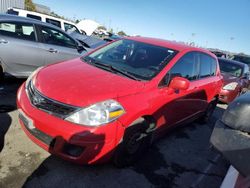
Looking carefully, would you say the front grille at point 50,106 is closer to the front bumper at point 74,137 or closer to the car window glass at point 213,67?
the front bumper at point 74,137

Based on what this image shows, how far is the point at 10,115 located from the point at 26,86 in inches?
42.0

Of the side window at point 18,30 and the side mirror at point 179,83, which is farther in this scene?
the side window at point 18,30

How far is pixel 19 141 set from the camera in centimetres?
355

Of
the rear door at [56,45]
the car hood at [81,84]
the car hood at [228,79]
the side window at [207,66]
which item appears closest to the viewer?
the car hood at [81,84]

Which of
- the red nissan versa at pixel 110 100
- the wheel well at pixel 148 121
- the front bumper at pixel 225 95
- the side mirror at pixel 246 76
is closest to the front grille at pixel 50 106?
the red nissan versa at pixel 110 100

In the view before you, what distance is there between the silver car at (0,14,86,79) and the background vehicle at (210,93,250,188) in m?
4.79

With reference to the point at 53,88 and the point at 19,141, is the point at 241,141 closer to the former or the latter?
the point at 53,88

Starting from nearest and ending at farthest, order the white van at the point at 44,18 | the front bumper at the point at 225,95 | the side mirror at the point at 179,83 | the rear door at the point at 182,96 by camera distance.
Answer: the side mirror at the point at 179,83 → the rear door at the point at 182,96 → the front bumper at the point at 225,95 → the white van at the point at 44,18

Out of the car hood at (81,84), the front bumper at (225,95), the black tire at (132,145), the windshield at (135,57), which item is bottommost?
the front bumper at (225,95)

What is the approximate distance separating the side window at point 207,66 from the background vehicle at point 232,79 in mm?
2678

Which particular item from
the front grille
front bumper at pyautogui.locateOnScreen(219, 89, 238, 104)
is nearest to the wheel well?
the front grille

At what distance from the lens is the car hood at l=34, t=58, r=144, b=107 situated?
2877mm

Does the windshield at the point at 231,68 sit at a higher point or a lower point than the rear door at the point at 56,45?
lower

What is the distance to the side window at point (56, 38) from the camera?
6.08 metres
